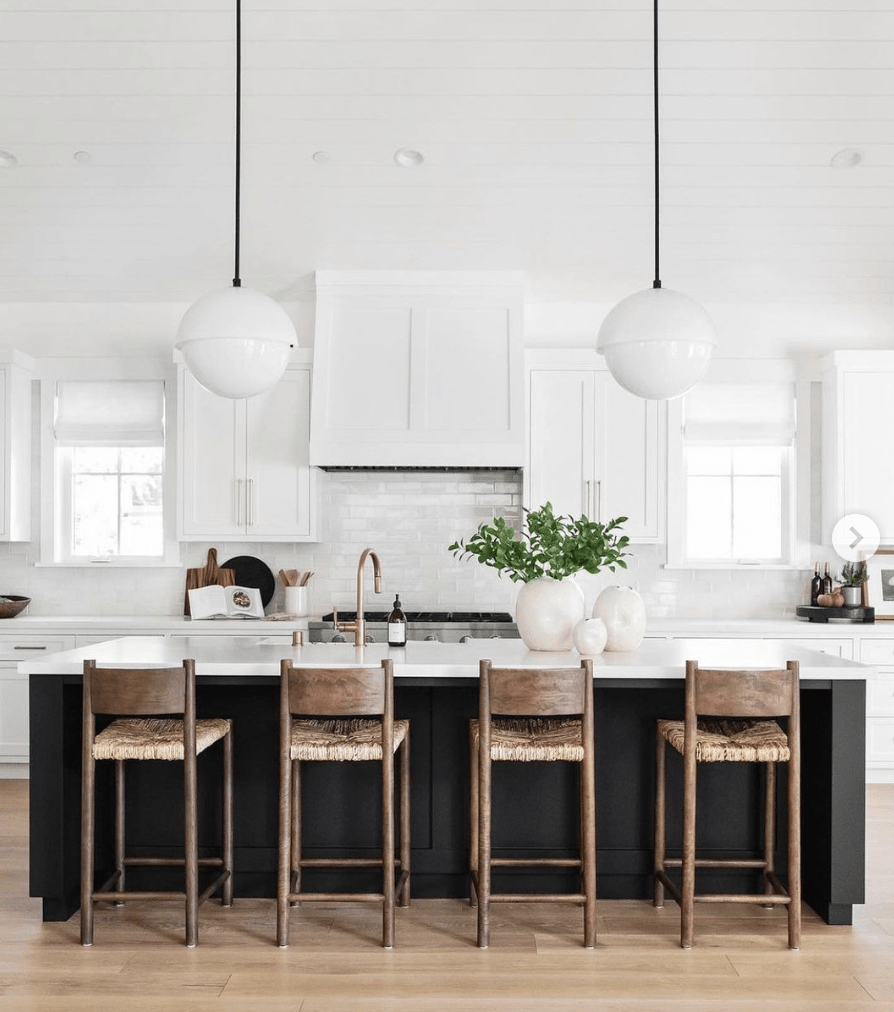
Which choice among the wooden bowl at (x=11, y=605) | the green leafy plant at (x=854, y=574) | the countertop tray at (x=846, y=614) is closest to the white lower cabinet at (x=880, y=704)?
the countertop tray at (x=846, y=614)

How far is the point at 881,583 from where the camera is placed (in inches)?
255

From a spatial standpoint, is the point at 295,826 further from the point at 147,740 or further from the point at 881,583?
the point at 881,583

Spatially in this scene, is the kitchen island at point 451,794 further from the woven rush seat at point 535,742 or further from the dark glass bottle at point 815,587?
the dark glass bottle at point 815,587

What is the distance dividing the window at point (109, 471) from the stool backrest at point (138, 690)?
10.8 feet

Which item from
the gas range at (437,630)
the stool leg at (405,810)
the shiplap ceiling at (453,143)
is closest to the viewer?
the stool leg at (405,810)

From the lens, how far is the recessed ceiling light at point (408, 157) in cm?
505

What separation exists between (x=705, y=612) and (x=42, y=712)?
426 cm

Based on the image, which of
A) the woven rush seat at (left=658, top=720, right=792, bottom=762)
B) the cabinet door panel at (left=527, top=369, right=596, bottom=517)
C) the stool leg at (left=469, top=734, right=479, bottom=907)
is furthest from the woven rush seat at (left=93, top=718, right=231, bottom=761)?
the cabinet door panel at (left=527, top=369, right=596, bottom=517)

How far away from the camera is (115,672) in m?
3.32

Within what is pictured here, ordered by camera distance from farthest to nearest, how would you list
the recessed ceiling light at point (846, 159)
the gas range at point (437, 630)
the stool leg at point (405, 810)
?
1. the gas range at point (437, 630)
2. the recessed ceiling light at point (846, 159)
3. the stool leg at point (405, 810)

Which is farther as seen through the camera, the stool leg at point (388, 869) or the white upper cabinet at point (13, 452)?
the white upper cabinet at point (13, 452)

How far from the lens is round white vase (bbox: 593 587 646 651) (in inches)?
154

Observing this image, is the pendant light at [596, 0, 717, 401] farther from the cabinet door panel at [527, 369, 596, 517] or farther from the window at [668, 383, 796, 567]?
the window at [668, 383, 796, 567]

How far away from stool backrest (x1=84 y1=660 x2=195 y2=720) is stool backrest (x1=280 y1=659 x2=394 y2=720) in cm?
32
